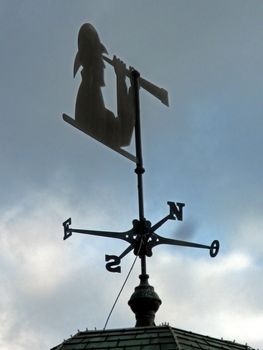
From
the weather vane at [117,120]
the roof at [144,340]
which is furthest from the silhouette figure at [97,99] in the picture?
the roof at [144,340]

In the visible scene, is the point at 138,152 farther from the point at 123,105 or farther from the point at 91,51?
the point at 91,51

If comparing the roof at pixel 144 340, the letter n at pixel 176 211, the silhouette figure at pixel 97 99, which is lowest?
the roof at pixel 144 340

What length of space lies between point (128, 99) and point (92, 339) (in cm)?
521

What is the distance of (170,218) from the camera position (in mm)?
13422

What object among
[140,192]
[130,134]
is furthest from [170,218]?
[130,134]

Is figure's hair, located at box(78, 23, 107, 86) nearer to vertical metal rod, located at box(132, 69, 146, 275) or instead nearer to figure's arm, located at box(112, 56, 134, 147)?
figure's arm, located at box(112, 56, 134, 147)

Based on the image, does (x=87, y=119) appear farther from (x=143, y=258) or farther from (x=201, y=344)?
(x=201, y=344)

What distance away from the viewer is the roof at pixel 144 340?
1020cm

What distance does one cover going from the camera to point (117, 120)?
1382 cm

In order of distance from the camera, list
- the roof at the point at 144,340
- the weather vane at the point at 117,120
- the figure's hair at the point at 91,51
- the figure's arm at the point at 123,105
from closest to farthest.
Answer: the roof at the point at 144,340 → the weather vane at the point at 117,120 → the figure's arm at the point at 123,105 → the figure's hair at the point at 91,51

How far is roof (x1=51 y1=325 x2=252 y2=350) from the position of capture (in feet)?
33.4

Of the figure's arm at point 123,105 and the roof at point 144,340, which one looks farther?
the figure's arm at point 123,105

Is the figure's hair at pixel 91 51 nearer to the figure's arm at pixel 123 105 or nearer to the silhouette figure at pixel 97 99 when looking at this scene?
the silhouette figure at pixel 97 99

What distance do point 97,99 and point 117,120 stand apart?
0.57 meters
